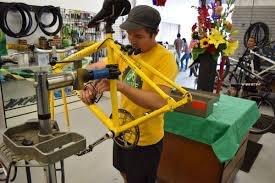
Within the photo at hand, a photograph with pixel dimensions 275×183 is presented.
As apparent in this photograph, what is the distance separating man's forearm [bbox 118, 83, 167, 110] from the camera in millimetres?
1043

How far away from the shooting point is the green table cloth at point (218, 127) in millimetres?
1638

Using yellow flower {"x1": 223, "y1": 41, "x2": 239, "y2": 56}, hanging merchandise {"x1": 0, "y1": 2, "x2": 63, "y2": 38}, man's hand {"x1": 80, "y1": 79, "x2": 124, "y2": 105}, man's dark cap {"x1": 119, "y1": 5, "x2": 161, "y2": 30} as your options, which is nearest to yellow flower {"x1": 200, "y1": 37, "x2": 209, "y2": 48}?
yellow flower {"x1": 223, "y1": 41, "x2": 239, "y2": 56}

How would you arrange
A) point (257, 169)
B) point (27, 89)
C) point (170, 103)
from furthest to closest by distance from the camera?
point (27, 89), point (257, 169), point (170, 103)

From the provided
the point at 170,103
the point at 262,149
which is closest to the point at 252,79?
the point at 262,149

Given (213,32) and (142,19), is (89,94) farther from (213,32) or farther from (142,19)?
(213,32)

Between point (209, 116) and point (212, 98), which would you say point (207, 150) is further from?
point (212, 98)

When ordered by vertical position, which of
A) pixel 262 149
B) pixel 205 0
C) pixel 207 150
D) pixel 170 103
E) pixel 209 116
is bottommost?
pixel 262 149

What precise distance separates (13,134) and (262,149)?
3405 millimetres

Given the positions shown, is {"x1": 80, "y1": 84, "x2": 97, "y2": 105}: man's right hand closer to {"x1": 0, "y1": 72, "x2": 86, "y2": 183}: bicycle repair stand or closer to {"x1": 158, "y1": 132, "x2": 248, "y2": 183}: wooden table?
{"x1": 0, "y1": 72, "x2": 86, "y2": 183}: bicycle repair stand

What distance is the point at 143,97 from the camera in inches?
43.4

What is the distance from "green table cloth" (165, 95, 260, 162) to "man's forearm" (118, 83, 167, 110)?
70cm

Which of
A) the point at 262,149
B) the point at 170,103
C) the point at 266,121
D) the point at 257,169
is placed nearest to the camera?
the point at 170,103

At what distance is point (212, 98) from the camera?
181 centimetres

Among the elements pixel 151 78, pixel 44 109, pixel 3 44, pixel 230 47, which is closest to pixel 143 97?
pixel 151 78
